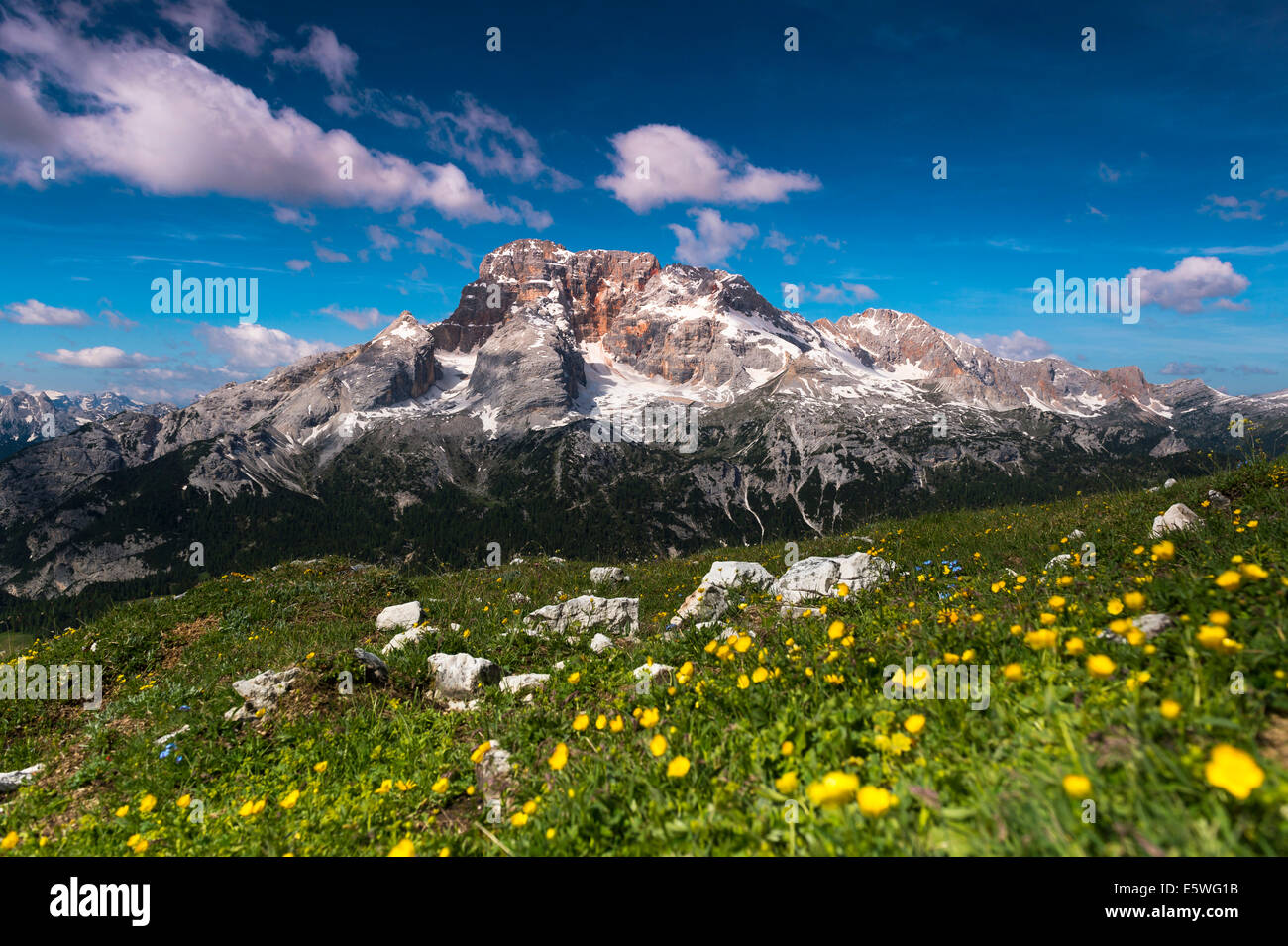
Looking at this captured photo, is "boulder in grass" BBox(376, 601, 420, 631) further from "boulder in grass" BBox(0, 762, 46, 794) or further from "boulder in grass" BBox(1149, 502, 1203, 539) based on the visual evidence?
"boulder in grass" BBox(1149, 502, 1203, 539)

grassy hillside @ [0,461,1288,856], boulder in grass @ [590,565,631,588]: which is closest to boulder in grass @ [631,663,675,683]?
grassy hillside @ [0,461,1288,856]

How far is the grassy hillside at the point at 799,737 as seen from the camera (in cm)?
274

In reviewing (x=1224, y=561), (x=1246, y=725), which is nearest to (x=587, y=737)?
(x=1246, y=725)

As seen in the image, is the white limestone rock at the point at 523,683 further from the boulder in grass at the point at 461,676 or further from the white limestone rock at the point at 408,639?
the white limestone rock at the point at 408,639

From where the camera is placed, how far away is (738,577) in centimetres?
1238

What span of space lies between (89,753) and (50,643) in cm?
935

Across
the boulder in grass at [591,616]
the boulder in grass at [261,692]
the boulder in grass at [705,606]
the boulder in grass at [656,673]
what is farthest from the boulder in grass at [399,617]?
the boulder in grass at [656,673]

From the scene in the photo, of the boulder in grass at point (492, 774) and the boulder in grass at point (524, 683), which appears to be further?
the boulder in grass at point (524, 683)

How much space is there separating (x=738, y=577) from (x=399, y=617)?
317 inches

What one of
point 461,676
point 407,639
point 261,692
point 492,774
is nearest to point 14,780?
point 261,692

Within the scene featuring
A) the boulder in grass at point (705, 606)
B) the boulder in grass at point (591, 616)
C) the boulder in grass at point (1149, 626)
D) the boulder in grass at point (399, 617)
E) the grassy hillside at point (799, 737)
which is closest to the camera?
the grassy hillside at point (799, 737)

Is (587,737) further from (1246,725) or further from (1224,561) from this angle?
(1224,561)

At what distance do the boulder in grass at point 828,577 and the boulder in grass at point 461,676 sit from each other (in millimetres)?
5060
